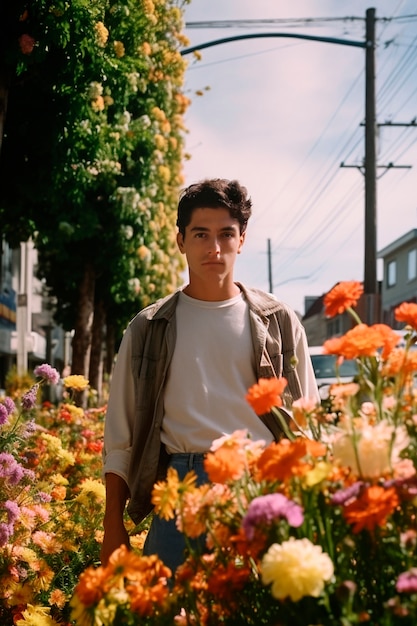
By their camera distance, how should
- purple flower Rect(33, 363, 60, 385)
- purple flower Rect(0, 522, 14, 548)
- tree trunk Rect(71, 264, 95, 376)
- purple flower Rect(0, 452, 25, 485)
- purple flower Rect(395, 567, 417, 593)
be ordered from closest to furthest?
1. purple flower Rect(395, 567, 417, 593)
2. purple flower Rect(0, 522, 14, 548)
3. purple flower Rect(0, 452, 25, 485)
4. purple flower Rect(33, 363, 60, 385)
5. tree trunk Rect(71, 264, 95, 376)

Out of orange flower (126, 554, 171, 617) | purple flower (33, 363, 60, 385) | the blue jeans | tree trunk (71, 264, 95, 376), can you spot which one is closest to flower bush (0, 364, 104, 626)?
purple flower (33, 363, 60, 385)

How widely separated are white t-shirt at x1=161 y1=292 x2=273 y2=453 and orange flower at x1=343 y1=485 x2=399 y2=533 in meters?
1.24

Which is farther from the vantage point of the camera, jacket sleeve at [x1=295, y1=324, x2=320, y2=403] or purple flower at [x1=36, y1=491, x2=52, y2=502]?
purple flower at [x1=36, y1=491, x2=52, y2=502]

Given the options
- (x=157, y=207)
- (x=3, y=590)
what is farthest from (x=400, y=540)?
(x=157, y=207)

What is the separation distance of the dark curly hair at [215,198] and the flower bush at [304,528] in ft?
3.66

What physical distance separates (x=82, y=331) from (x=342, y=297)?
1244 centimetres

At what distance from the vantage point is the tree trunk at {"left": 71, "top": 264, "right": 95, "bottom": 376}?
45.7 ft

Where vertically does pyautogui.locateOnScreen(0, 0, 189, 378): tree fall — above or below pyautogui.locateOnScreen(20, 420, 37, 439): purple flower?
above

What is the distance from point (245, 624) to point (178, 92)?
1508cm

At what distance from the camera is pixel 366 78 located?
589 inches

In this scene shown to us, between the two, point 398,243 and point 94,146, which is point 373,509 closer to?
point 94,146

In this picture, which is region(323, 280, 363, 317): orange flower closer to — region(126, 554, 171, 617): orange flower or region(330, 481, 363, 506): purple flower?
region(330, 481, 363, 506): purple flower

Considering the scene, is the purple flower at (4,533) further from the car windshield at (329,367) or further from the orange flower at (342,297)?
the car windshield at (329,367)

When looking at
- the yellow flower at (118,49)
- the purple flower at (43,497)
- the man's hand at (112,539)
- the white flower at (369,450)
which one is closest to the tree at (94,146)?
the yellow flower at (118,49)
